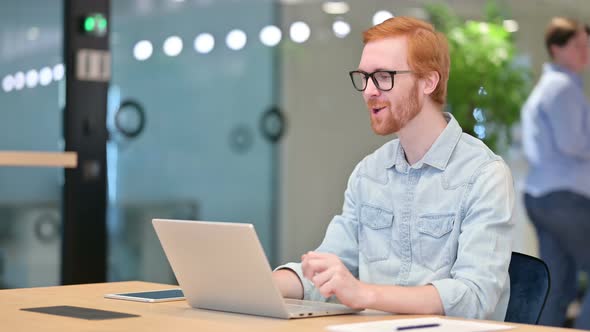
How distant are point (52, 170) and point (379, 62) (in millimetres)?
2750

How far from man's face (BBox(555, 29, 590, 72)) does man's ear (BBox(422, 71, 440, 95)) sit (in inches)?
116

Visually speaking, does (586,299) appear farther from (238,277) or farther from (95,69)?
(238,277)

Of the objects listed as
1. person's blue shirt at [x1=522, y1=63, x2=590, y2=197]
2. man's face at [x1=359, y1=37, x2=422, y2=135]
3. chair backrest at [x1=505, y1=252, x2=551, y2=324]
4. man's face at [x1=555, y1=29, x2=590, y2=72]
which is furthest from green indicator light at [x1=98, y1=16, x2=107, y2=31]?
chair backrest at [x1=505, y1=252, x2=551, y2=324]

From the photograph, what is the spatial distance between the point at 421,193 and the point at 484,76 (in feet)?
10.5

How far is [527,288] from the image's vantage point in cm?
233

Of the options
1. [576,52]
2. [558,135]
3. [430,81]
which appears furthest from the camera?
[576,52]

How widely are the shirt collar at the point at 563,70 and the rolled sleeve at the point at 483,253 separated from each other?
3.01 meters

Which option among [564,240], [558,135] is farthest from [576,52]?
[564,240]

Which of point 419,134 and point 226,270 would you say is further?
point 419,134

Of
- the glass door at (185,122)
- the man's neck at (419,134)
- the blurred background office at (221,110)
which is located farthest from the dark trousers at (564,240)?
the man's neck at (419,134)

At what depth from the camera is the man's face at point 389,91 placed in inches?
94.3

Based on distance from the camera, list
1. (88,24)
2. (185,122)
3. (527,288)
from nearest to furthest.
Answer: (527,288) < (88,24) < (185,122)

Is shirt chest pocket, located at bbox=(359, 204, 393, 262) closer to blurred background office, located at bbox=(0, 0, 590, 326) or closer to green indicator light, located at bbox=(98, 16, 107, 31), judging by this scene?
blurred background office, located at bbox=(0, 0, 590, 326)

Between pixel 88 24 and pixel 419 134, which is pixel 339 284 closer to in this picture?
pixel 419 134
